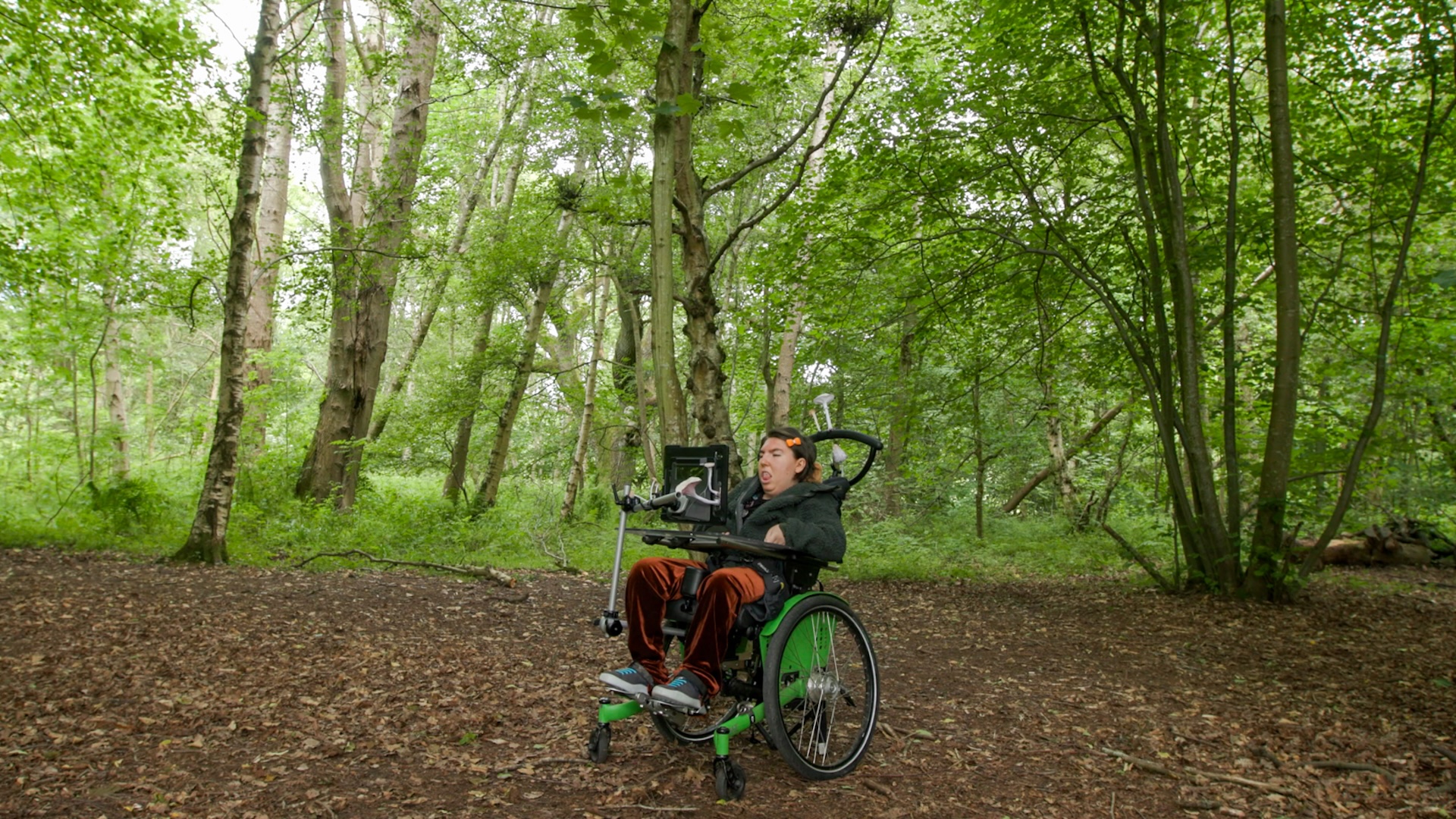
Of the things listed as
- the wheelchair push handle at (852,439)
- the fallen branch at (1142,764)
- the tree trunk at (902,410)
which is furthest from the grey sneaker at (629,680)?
the tree trunk at (902,410)

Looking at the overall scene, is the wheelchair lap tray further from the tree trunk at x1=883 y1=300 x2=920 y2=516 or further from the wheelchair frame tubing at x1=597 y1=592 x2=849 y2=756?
the tree trunk at x1=883 y1=300 x2=920 y2=516

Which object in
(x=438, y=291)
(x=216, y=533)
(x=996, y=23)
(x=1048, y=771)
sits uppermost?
(x=996, y=23)

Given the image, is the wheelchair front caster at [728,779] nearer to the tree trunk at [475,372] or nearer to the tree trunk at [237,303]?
the tree trunk at [237,303]

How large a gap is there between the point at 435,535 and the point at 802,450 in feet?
25.2

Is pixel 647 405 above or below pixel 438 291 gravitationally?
below

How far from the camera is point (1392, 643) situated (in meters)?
5.60

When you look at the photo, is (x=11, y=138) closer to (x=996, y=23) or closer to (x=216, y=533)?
(x=216, y=533)

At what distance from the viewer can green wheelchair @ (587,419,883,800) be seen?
113 inches

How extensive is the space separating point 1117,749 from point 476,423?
38.2 ft

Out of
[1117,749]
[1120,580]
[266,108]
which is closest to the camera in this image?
[1117,749]

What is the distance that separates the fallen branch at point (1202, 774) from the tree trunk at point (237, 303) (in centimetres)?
639

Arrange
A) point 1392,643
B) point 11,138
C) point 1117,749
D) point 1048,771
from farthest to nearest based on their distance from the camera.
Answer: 1. point 11,138
2. point 1392,643
3. point 1117,749
4. point 1048,771

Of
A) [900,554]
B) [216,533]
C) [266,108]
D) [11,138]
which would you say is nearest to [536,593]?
[216,533]

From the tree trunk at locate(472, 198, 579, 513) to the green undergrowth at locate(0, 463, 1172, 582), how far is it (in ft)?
1.33
